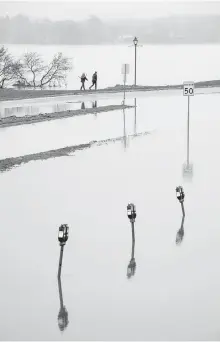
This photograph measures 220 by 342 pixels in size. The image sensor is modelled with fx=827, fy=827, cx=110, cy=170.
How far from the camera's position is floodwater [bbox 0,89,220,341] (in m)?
9.54

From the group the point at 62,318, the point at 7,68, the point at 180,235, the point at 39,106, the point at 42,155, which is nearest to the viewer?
the point at 62,318

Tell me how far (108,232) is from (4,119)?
1768cm

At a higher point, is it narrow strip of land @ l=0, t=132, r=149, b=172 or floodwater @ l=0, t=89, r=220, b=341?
narrow strip of land @ l=0, t=132, r=149, b=172

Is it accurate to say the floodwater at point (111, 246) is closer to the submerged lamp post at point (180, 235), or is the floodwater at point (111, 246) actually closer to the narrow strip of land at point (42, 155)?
the submerged lamp post at point (180, 235)

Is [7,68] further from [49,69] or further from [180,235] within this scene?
[180,235]

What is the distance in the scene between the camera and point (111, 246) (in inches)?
502

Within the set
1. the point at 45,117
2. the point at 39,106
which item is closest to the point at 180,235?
the point at 45,117

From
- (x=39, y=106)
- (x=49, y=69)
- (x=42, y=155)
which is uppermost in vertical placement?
(x=49, y=69)

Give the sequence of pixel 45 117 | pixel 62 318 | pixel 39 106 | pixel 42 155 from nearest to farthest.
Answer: pixel 62 318, pixel 42 155, pixel 45 117, pixel 39 106

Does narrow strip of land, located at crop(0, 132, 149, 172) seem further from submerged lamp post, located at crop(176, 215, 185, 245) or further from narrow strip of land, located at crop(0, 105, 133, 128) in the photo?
submerged lamp post, located at crop(176, 215, 185, 245)

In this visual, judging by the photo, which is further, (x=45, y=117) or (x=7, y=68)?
(x=7, y=68)

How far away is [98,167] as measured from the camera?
795 inches

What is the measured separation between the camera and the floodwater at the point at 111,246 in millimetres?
9539

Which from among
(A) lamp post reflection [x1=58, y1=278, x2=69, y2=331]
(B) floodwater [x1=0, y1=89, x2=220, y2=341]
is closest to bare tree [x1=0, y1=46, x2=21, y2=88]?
(B) floodwater [x1=0, y1=89, x2=220, y2=341]
